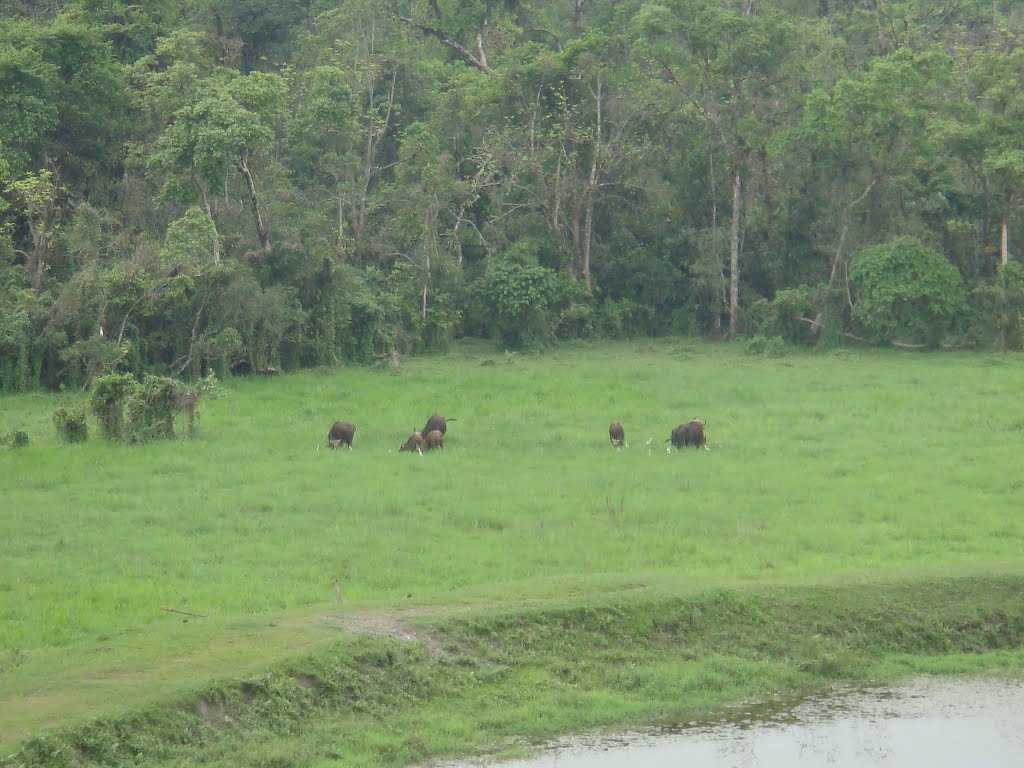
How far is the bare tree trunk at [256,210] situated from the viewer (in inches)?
1130

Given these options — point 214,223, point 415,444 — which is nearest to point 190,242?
point 214,223

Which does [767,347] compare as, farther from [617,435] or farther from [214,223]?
[617,435]

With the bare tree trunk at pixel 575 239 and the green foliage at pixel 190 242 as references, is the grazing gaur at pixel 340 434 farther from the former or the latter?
the bare tree trunk at pixel 575 239

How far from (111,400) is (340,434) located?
3.28m

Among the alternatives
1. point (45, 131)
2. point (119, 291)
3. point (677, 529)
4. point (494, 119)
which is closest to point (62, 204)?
point (45, 131)

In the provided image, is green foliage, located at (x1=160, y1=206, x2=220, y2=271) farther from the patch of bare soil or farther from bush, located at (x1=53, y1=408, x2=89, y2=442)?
the patch of bare soil

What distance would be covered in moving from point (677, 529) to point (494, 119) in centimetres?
2187

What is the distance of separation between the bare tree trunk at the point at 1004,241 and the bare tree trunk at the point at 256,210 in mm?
15834

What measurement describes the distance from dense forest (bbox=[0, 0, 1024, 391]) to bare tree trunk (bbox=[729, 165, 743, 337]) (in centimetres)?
15

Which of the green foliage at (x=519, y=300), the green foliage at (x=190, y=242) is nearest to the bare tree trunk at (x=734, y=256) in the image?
the green foliage at (x=519, y=300)

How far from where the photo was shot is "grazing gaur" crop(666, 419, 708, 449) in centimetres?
2016

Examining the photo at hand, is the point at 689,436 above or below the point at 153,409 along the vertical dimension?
below

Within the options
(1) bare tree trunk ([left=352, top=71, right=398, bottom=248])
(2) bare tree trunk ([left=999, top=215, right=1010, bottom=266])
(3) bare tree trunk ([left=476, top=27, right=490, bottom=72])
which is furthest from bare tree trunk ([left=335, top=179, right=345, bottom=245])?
(2) bare tree trunk ([left=999, top=215, right=1010, bottom=266])

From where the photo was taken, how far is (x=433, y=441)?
66.9 feet
